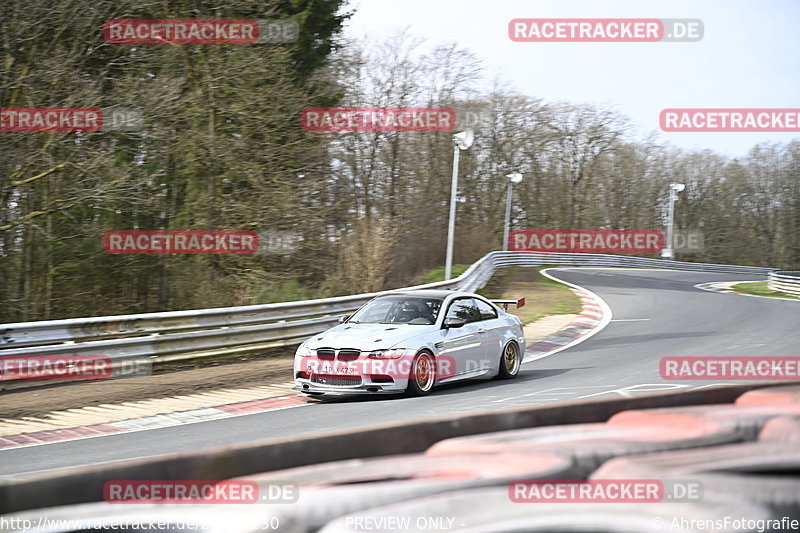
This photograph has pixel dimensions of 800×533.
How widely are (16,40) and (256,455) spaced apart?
15935 mm

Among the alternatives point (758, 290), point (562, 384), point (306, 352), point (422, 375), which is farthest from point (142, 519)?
point (758, 290)

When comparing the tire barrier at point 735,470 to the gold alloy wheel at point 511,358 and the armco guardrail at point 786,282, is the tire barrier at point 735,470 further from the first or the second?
the armco guardrail at point 786,282

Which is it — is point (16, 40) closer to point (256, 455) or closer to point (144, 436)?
point (144, 436)

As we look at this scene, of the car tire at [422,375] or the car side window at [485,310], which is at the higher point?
the car side window at [485,310]

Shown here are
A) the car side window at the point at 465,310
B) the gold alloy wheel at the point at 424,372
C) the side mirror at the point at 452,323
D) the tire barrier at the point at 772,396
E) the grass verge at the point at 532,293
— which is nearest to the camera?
the tire barrier at the point at 772,396

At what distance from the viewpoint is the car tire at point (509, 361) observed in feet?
41.4

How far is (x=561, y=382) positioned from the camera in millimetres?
12008

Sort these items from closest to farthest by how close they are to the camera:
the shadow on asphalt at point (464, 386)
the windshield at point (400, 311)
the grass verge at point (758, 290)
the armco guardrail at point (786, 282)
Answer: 1. the shadow on asphalt at point (464, 386)
2. the windshield at point (400, 311)
3. the grass verge at point (758, 290)
4. the armco guardrail at point (786, 282)

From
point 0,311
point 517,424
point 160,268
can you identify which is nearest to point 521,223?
point 160,268

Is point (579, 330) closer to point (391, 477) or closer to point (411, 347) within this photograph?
point (411, 347)

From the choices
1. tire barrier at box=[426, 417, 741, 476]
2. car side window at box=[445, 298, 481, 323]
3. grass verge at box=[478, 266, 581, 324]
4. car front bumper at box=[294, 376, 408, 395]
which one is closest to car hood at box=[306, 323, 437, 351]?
car front bumper at box=[294, 376, 408, 395]

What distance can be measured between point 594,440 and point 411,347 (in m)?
8.12

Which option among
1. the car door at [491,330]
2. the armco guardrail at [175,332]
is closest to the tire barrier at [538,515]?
the car door at [491,330]

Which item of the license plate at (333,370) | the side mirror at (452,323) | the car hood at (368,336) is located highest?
the side mirror at (452,323)
